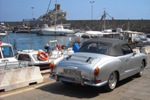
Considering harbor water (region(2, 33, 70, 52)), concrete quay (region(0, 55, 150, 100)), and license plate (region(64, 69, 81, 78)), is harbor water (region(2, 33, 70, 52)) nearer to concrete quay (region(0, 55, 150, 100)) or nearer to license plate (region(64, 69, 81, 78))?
concrete quay (region(0, 55, 150, 100))

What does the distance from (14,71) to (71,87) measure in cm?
193

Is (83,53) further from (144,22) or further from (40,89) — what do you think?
(144,22)

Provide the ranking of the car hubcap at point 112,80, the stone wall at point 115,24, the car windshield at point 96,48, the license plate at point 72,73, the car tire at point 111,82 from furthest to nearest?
the stone wall at point 115,24 < the car windshield at point 96,48 < the car hubcap at point 112,80 < the car tire at point 111,82 < the license plate at point 72,73

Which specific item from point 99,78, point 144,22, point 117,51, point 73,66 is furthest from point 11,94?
point 144,22

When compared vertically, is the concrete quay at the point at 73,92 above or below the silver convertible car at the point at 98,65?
below

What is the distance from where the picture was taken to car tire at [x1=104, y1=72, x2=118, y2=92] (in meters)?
8.65

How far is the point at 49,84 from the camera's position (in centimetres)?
977

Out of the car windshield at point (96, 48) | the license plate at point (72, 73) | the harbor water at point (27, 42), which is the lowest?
the harbor water at point (27, 42)

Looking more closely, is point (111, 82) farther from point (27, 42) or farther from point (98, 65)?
point (27, 42)

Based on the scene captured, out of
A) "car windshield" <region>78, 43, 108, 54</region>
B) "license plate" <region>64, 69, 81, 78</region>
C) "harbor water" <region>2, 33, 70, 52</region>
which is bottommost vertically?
"harbor water" <region>2, 33, 70, 52</region>

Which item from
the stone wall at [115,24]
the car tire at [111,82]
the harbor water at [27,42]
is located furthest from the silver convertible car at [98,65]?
the stone wall at [115,24]

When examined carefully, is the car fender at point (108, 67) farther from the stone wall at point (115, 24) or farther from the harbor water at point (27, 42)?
the stone wall at point (115, 24)

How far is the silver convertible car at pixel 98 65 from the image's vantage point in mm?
8180

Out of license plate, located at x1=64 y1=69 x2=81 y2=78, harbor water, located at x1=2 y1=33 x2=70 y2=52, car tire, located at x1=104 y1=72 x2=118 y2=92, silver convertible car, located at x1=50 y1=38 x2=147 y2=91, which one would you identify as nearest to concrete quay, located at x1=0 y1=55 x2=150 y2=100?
car tire, located at x1=104 y1=72 x2=118 y2=92
